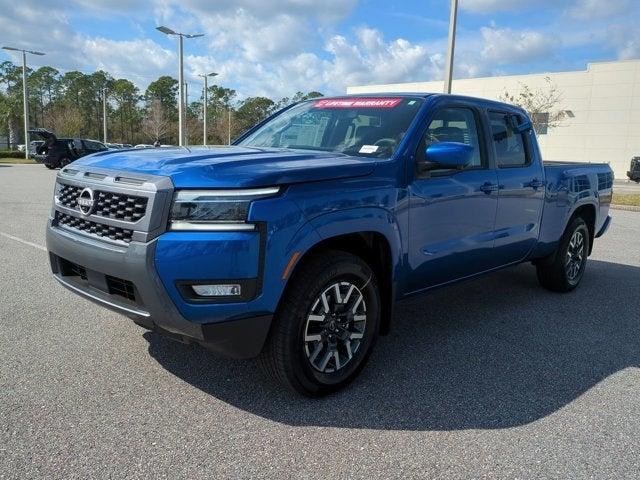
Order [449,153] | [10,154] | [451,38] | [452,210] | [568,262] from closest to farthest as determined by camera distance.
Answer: [449,153] < [452,210] < [568,262] < [451,38] < [10,154]

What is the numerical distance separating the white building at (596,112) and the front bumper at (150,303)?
3730 cm

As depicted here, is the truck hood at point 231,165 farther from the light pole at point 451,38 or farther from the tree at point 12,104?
the tree at point 12,104

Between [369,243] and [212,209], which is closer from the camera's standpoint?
[212,209]

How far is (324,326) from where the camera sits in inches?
127

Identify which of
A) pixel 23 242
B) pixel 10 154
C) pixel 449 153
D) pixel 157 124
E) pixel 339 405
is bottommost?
pixel 339 405

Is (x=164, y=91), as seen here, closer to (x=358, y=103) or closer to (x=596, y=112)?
(x=596, y=112)

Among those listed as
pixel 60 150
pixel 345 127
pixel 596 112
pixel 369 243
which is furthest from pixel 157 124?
pixel 369 243

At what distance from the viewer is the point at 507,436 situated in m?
2.92

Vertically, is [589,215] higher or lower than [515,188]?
lower

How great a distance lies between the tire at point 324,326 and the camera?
3006mm

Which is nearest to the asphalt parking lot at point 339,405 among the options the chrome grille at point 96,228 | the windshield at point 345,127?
the chrome grille at point 96,228

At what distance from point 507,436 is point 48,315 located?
11.9 ft

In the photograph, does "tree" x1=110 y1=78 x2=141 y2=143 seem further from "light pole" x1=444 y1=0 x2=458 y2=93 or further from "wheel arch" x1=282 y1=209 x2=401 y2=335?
"wheel arch" x1=282 y1=209 x2=401 y2=335

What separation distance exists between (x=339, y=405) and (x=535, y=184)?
292 centimetres
